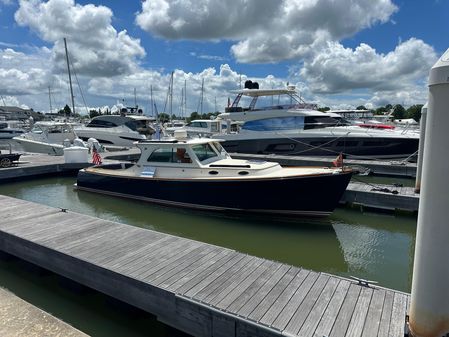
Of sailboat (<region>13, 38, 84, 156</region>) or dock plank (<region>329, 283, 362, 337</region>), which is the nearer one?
dock plank (<region>329, 283, 362, 337</region>)

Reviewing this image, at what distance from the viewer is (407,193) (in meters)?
9.73

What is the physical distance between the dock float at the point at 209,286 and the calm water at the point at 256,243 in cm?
42

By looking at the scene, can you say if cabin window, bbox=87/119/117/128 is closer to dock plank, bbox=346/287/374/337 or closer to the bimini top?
the bimini top

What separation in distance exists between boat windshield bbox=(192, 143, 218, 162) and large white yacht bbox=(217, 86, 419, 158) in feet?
28.1

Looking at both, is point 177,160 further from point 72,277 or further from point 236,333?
point 236,333

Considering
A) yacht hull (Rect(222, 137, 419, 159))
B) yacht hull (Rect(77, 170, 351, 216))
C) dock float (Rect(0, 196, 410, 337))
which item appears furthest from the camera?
yacht hull (Rect(222, 137, 419, 159))

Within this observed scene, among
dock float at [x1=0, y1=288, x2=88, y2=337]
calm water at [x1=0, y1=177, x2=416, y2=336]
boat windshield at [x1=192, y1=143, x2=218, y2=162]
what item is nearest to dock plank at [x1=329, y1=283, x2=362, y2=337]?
calm water at [x1=0, y1=177, x2=416, y2=336]

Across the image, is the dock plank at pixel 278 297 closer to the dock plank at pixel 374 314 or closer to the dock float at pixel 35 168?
the dock plank at pixel 374 314

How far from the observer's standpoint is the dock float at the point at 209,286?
3.49m

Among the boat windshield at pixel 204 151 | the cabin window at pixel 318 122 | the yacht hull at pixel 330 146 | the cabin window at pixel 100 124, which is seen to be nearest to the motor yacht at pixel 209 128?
the yacht hull at pixel 330 146

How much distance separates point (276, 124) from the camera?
1850cm

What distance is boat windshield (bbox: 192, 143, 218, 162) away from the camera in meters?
9.64

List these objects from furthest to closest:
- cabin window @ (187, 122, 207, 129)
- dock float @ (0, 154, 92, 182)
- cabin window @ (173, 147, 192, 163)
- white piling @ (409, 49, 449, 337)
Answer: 1. cabin window @ (187, 122, 207, 129)
2. dock float @ (0, 154, 92, 182)
3. cabin window @ (173, 147, 192, 163)
4. white piling @ (409, 49, 449, 337)

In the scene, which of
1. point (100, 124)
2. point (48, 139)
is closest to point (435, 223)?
point (48, 139)
